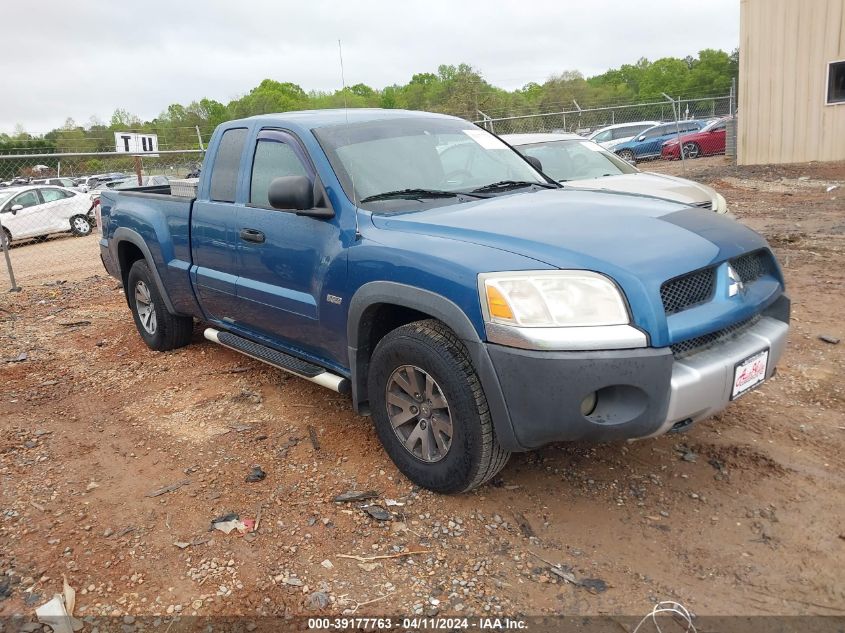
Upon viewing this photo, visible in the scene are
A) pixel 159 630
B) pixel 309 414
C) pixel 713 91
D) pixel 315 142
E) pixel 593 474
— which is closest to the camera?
pixel 159 630

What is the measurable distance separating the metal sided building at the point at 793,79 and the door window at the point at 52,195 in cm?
1720

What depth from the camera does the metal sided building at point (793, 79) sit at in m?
15.4

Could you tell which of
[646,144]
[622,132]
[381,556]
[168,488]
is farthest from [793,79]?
[168,488]

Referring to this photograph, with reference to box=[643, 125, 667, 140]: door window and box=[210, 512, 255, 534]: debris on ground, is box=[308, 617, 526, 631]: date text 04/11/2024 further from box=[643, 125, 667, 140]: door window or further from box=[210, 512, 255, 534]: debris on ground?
box=[643, 125, 667, 140]: door window

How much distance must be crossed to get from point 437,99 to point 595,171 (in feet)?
117

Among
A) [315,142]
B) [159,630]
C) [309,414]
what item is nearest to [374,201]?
[315,142]

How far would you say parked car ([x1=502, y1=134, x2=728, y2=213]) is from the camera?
7.00m

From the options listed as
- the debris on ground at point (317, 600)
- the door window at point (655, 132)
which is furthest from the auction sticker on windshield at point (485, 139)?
the door window at point (655, 132)

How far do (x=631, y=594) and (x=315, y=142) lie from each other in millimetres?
2807

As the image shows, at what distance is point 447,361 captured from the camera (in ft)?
9.80

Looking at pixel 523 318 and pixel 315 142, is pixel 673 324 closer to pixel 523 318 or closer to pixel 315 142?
pixel 523 318

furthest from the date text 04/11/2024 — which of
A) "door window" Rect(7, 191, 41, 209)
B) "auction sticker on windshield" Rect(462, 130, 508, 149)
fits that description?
"door window" Rect(7, 191, 41, 209)

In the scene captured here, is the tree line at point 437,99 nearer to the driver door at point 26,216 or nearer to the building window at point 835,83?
the driver door at point 26,216

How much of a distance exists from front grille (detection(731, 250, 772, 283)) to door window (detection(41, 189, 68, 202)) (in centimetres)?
1799
